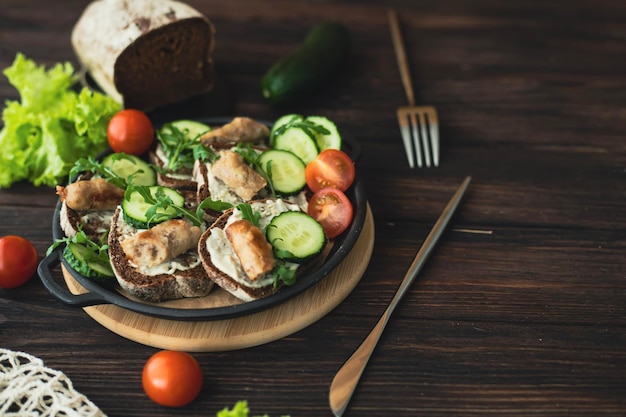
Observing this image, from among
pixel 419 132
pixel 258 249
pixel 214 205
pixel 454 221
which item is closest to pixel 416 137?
pixel 419 132

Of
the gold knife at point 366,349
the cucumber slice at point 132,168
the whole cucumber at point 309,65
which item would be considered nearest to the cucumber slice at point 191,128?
the cucumber slice at point 132,168

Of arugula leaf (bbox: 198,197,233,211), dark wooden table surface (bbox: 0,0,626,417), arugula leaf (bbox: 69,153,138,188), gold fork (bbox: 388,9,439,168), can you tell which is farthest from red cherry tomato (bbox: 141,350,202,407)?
A: gold fork (bbox: 388,9,439,168)

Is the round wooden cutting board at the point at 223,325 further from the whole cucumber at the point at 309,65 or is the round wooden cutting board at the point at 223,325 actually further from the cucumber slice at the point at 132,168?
the whole cucumber at the point at 309,65

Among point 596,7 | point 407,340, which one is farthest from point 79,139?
point 596,7

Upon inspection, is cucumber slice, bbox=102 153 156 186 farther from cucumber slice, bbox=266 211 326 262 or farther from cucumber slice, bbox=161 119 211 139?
cucumber slice, bbox=266 211 326 262

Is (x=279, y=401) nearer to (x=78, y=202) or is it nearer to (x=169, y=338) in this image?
(x=169, y=338)
